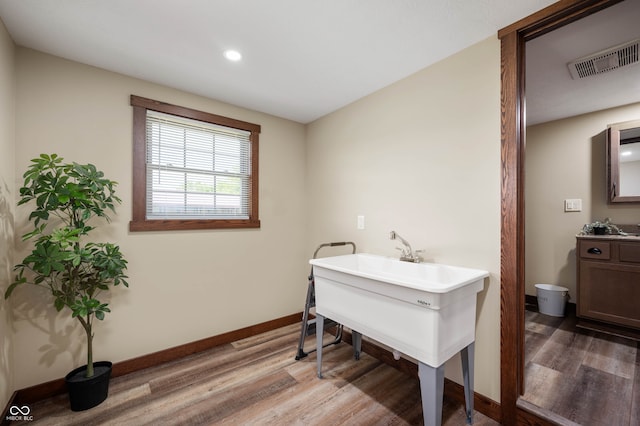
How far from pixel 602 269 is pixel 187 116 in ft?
14.0

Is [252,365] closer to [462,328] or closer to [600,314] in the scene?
[462,328]

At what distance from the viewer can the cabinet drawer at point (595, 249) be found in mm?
2650

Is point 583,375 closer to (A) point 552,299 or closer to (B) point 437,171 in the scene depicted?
(A) point 552,299

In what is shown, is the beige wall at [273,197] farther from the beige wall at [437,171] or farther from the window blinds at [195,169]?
the window blinds at [195,169]

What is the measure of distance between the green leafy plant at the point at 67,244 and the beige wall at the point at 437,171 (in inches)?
77.7

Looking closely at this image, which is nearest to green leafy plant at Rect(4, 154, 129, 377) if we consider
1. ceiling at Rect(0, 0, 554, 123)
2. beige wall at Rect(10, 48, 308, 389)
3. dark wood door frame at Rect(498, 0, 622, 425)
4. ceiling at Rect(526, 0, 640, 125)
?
beige wall at Rect(10, 48, 308, 389)

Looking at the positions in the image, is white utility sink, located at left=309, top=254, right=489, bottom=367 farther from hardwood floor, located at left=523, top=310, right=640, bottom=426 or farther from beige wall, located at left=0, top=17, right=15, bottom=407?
beige wall, located at left=0, top=17, right=15, bottom=407

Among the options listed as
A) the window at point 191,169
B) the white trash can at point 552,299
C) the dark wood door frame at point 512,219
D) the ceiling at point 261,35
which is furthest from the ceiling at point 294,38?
the white trash can at point 552,299

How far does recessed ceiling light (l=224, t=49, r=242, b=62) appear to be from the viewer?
6.04 feet

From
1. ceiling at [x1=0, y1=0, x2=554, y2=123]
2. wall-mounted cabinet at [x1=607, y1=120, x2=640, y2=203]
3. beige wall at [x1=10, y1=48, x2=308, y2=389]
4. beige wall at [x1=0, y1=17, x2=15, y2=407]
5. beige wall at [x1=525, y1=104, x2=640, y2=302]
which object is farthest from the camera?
beige wall at [x1=525, y1=104, x2=640, y2=302]

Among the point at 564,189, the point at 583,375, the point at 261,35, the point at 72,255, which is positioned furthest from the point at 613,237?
the point at 72,255

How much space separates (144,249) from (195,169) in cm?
81

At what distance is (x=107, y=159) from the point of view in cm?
206

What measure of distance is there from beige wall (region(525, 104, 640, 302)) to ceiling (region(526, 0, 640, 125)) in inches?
7.1
